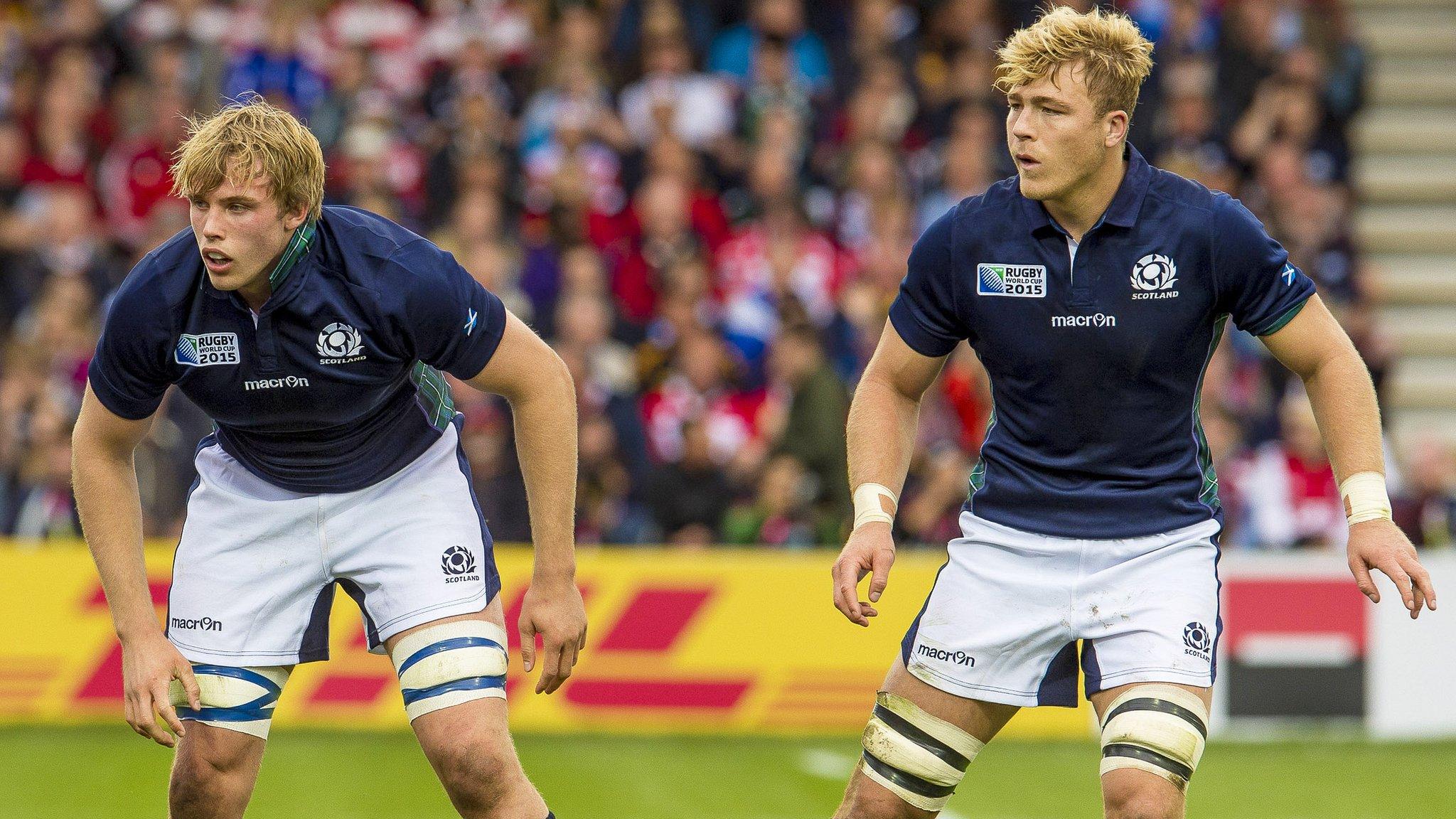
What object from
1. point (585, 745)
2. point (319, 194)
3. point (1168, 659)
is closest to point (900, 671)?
point (1168, 659)

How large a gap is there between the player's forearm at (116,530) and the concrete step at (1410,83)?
43.0ft

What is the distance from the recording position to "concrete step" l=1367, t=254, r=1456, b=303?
15.2m

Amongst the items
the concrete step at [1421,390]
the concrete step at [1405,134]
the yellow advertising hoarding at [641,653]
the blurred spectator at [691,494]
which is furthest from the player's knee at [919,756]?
the concrete step at [1405,134]

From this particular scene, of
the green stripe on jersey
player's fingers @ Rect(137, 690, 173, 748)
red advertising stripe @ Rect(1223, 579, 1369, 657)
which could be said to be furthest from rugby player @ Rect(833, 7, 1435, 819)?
red advertising stripe @ Rect(1223, 579, 1369, 657)

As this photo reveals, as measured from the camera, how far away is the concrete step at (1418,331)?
14945mm

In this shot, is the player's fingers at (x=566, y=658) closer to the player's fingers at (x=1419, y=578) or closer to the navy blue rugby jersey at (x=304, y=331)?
the navy blue rugby jersey at (x=304, y=331)

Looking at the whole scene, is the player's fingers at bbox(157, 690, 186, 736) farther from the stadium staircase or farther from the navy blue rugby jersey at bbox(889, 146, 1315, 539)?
the stadium staircase

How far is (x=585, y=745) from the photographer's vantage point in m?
9.89

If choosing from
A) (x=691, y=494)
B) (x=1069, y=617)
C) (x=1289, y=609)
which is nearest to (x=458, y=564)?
(x=1069, y=617)

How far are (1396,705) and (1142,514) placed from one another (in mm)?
5982

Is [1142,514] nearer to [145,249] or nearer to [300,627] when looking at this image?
[300,627]

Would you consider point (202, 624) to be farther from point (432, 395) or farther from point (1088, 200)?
point (1088, 200)

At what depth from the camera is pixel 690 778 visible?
9172 mm

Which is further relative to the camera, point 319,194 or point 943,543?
point 943,543
